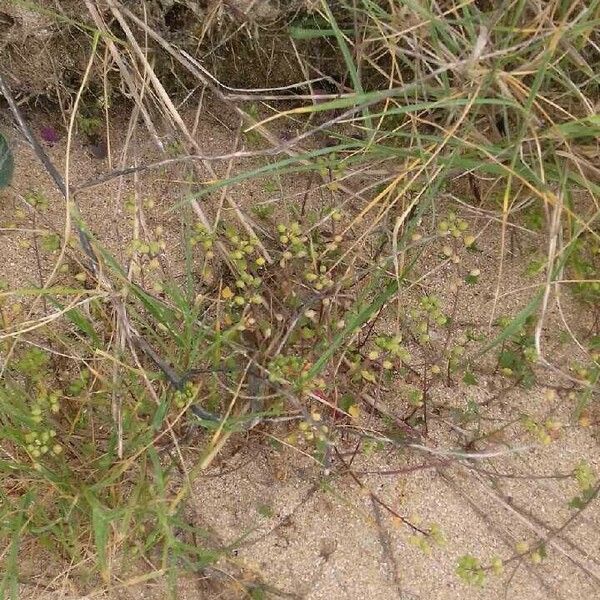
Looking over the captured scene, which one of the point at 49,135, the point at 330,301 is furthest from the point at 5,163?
the point at 330,301

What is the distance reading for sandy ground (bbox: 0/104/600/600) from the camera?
133 centimetres

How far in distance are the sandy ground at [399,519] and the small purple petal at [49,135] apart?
0.26 metres

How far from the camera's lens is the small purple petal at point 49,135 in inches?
61.2

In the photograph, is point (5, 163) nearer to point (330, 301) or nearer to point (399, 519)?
point (330, 301)

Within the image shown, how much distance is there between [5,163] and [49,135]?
0.13m

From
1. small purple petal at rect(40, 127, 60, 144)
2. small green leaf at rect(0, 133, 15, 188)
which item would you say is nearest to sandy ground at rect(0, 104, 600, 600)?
small green leaf at rect(0, 133, 15, 188)

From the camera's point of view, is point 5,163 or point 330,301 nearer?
point 330,301

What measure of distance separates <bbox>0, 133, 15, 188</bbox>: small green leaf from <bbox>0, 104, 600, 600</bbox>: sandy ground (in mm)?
155

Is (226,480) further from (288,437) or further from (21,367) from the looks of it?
(21,367)

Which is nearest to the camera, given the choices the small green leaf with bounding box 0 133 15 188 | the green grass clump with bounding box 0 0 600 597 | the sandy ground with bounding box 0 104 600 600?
the green grass clump with bounding box 0 0 600 597

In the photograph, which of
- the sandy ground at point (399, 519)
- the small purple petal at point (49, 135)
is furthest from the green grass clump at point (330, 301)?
the small purple petal at point (49, 135)

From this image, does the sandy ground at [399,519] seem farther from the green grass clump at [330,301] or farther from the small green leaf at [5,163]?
the small green leaf at [5,163]

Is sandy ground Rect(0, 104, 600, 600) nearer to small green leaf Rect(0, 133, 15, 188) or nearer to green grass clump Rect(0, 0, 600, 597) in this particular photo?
green grass clump Rect(0, 0, 600, 597)

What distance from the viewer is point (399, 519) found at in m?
1.36
